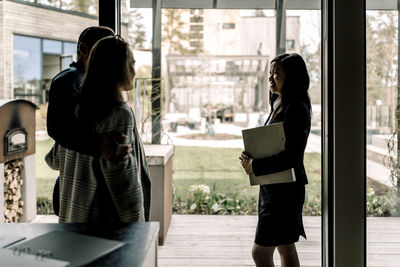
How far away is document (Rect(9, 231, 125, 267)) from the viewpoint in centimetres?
92

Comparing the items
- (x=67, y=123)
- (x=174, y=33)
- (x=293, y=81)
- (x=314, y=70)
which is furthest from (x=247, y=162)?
(x=174, y=33)

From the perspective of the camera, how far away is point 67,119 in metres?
→ 1.46

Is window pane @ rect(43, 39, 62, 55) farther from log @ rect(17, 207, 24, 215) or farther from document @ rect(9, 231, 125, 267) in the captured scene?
document @ rect(9, 231, 125, 267)

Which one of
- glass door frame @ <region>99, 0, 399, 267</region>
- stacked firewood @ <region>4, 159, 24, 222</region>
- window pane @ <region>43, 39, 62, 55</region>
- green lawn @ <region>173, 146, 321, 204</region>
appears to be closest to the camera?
glass door frame @ <region>99, 0, 399, 267</region>

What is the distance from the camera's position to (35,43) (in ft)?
12.1

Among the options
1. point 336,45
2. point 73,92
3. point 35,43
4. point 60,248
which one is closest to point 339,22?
point 336,45

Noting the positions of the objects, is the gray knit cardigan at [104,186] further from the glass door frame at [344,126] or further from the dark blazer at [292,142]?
the glass door frame at [344,126]

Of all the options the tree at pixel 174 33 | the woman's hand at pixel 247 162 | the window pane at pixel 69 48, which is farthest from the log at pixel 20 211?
the woman's hand at pixel 247 162

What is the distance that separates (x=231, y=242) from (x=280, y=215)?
62.2 inches

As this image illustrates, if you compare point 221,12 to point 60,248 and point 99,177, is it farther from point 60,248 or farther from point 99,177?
point 60,248

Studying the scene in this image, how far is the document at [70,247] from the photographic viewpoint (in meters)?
0.92

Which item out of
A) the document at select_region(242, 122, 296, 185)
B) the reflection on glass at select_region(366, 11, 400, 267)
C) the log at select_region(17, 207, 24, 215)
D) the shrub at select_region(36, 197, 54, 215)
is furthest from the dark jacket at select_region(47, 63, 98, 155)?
the shrub at select_region(36, 197, 54, 215)

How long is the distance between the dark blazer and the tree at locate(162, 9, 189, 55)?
1.91 m

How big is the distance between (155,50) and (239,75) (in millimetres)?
796
